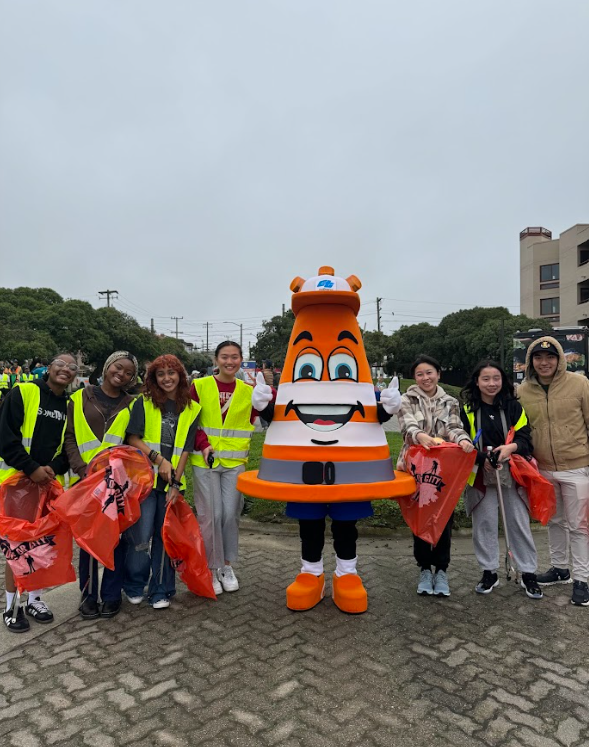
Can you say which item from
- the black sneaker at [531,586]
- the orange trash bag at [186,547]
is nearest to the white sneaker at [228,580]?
the orange trash bag at [186,547]

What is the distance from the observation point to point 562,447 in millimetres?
3879

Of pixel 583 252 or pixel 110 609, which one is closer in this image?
pixel 110 609

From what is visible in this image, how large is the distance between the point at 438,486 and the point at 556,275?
50644 mm

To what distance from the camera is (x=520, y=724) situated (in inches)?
94.7

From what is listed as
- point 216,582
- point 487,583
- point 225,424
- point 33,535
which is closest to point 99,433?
point 33,535

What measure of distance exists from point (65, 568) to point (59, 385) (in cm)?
118

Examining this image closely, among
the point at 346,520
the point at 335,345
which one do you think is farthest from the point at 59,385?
the point at 346,520

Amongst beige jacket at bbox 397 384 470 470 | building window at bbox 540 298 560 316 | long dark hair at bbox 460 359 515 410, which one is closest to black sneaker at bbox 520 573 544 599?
beige jacket at bbox 397 384 470 470

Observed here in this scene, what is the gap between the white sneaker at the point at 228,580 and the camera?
393 centimetres

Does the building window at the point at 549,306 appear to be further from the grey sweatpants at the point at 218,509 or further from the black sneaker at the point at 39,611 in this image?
the black sneaker at the point at 39,611

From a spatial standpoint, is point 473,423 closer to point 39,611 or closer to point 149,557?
point 149,557

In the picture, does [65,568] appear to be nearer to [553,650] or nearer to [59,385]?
[59,385]

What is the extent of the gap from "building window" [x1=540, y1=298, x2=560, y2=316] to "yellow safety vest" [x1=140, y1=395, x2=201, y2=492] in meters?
51.0

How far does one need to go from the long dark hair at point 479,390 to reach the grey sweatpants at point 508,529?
623 millimetres
